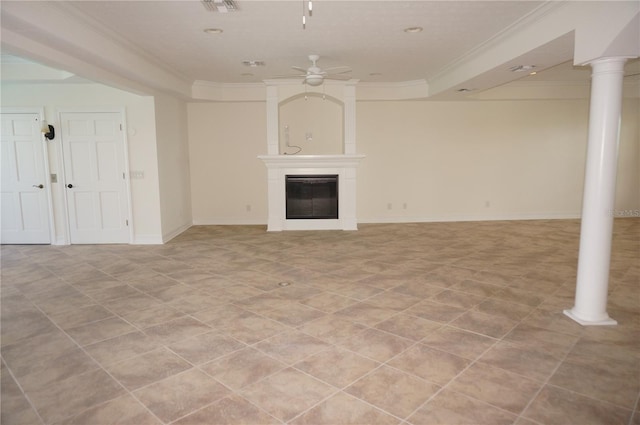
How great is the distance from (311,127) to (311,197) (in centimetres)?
155

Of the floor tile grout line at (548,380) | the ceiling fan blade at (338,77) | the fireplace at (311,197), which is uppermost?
the ceiling fan blade at (338,77)

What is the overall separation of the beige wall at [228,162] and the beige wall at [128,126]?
1.76m

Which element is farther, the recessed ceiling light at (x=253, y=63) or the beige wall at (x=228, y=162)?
the beige wall at (x=228, y=162)

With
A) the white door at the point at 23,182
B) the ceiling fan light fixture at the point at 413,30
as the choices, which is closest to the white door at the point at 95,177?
the white door at the point at 23,182

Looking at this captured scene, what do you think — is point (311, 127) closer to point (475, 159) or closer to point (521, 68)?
point (475, 159)

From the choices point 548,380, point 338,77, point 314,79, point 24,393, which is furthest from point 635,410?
point 338,77

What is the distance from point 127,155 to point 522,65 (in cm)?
594

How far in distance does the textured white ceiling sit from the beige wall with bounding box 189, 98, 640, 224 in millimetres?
1895

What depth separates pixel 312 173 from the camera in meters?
7.79

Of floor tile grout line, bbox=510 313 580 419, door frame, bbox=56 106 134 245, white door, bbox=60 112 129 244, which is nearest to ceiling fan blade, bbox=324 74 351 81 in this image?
door frame, bbox=56 106 134 245

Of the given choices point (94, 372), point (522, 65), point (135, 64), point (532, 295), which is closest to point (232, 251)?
point (135, 64)

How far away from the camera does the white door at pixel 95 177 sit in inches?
256

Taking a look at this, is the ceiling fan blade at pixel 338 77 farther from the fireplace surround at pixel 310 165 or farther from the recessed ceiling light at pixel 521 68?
the recessed ceiling light at pixel 521 68

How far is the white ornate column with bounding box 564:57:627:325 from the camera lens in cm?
326
